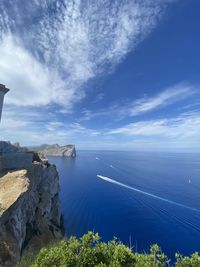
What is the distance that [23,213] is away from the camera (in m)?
35.8

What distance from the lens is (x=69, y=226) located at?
60.8 meters

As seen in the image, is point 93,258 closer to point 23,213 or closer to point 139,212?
point 23,213

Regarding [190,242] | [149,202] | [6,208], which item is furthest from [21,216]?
[149,202]

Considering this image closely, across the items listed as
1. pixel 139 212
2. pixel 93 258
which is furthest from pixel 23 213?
pixel 139 212

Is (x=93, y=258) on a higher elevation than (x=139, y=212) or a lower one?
higher

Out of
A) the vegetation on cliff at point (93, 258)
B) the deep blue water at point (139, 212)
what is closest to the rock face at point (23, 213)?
the deep blue water at point (139, 212)

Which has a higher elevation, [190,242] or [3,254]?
[3,254]

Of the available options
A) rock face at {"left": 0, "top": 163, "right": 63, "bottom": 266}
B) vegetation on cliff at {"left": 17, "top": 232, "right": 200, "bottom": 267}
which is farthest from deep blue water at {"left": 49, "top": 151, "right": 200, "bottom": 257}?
vegetation on cliff at {"left": 17, "top": 232, "right": 200, "bottom": 267}

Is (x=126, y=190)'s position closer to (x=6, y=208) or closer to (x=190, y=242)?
(x=190, y=242)

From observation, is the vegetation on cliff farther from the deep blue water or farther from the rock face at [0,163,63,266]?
the deep blue water

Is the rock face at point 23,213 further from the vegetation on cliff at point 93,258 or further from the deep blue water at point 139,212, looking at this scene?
the vegetation on cliff at point 93,258

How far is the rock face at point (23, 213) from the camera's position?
28636mm

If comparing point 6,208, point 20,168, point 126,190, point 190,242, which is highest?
point 20,168

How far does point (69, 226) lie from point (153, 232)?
81.8ft
